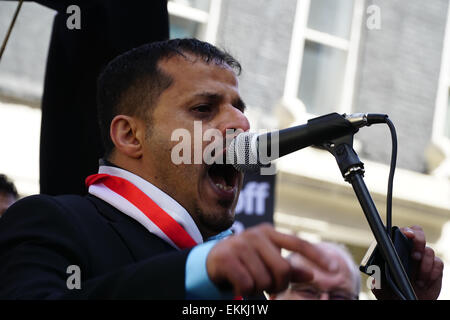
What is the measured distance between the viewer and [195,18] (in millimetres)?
7914

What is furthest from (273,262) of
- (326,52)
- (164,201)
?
(326,52)

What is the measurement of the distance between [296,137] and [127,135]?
756 millimetres

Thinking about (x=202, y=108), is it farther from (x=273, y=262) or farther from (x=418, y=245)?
(x=273, y=262)

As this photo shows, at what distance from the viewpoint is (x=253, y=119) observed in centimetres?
802

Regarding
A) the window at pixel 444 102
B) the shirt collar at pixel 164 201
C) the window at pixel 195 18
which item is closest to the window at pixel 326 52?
the window at pixel 195 18

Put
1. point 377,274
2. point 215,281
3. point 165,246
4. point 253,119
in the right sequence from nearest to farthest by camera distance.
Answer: point 215,281
point 377,274
point 165,246
point 253,119

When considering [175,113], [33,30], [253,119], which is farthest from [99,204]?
[253,119]

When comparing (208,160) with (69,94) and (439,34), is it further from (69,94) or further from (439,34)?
(439,34)

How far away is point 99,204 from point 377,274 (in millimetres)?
773

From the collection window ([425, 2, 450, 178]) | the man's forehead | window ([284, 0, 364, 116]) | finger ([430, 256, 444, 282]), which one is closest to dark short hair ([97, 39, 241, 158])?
the man's forehead

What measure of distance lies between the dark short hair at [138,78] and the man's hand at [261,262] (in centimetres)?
113

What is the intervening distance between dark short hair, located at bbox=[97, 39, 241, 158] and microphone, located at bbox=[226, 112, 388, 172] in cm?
56

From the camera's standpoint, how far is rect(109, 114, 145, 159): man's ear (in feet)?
7.20

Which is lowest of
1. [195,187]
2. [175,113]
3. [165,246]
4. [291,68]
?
[165,246]
